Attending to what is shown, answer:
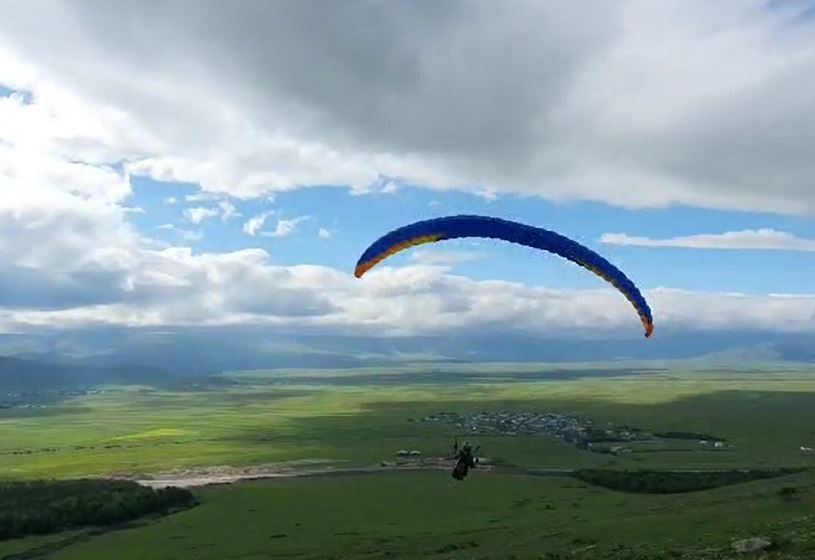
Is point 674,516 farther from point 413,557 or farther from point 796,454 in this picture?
point 796,454

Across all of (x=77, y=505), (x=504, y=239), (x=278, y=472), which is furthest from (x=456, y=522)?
(x=278, y=472)

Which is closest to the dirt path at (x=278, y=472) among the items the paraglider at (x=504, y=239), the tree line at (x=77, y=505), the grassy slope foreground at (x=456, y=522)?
the grassy slope foreground at (x=456, y=522)

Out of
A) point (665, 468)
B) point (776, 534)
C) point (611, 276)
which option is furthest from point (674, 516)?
point (665, 468)

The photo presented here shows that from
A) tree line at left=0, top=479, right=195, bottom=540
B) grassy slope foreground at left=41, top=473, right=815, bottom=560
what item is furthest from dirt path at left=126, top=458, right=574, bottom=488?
tree line at left=0, top=479, right=195, bottom=540

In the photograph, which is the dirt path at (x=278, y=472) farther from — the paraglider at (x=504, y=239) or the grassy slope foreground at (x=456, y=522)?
the paraglider at (x=504, y=239)

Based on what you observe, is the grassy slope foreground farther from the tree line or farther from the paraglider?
the paraglider

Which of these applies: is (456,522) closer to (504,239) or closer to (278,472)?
(504,239)

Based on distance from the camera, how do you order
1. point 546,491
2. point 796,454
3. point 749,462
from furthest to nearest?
point 796,454, point 749,462, point 546,491
